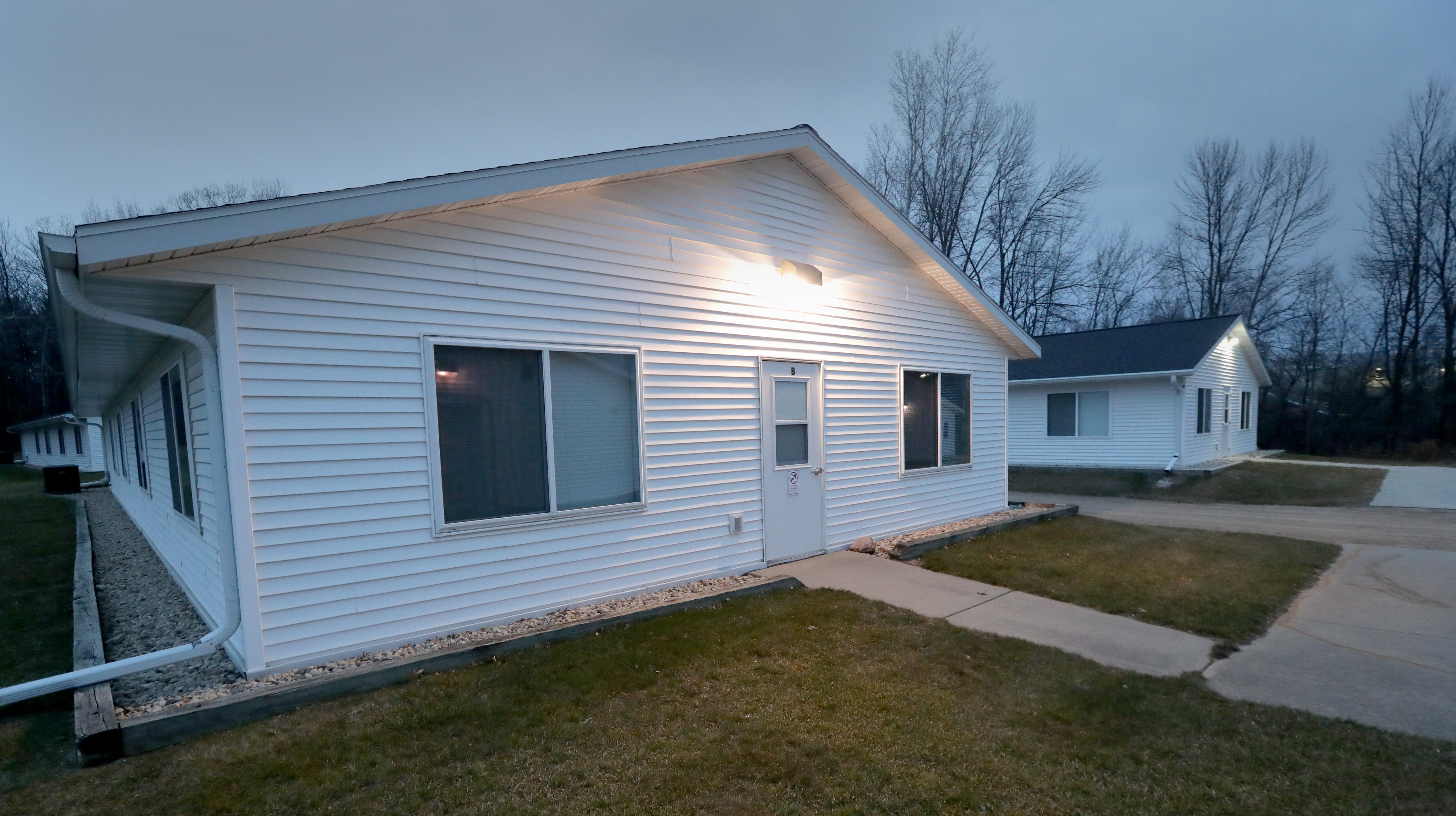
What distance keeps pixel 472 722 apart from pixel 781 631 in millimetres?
2334

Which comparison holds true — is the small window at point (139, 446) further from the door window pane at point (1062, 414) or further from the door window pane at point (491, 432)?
the door window pane at point (1062, 414)

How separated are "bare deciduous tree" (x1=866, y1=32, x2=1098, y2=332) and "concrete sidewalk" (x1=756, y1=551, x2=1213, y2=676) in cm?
1803

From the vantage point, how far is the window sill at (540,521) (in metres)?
4.56

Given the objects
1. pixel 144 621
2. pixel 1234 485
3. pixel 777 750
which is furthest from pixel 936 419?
pixel 1234 485

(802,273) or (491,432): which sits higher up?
(802,273)

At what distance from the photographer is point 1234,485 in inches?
569

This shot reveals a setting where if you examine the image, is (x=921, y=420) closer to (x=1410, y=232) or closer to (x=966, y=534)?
(x=966, y=534)

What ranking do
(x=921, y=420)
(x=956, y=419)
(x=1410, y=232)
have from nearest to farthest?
(x=921, y=420), (x=956, y=419), (x=1410, y=232)

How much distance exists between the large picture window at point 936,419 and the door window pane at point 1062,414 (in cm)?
957

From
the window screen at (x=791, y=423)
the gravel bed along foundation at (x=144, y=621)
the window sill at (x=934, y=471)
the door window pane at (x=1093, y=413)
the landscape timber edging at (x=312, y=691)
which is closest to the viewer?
the landscape timber edging at (x=312, y=691)

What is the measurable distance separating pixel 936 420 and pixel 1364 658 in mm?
4866

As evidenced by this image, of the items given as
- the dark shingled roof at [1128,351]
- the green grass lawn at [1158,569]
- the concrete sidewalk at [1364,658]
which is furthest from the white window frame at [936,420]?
the dark shingled roof at [1128,351]

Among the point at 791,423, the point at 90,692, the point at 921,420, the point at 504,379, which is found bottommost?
the point at 90,692

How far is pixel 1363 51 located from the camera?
27.2 metres
